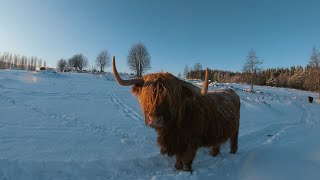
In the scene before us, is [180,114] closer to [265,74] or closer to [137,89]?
[137,89]

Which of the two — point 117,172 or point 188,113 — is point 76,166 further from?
point 188,113

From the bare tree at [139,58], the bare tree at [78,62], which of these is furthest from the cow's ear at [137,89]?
the bare tree at [78,62]

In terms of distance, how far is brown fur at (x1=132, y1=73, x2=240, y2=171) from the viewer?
4.57 m

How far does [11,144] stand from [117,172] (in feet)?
7.28

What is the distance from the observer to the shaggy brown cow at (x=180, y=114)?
457 centimetres

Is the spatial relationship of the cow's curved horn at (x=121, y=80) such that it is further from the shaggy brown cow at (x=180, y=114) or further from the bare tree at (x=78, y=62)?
the bare tree at (x=78, y=62)

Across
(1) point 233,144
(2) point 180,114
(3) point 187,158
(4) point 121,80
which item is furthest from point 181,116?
(1) point 233,144

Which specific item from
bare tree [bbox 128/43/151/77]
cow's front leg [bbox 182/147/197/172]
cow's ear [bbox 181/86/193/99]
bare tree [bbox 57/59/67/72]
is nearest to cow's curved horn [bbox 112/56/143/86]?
cow's ear [bbox 181/86/193/99]

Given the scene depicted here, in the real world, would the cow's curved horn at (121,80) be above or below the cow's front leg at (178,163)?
above

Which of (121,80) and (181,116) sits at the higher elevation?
→ (121,80)

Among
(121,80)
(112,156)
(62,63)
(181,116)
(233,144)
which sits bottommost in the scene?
(112,156)

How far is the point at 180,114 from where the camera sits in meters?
4.93

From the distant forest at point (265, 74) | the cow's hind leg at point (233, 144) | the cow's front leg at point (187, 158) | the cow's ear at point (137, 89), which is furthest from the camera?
the distant forest at point (265, 74)

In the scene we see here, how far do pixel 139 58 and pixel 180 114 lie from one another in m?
49.4
